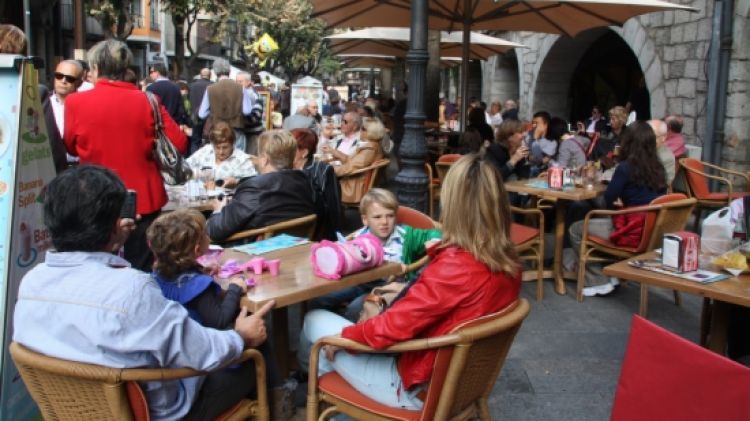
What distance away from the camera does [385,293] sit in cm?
292

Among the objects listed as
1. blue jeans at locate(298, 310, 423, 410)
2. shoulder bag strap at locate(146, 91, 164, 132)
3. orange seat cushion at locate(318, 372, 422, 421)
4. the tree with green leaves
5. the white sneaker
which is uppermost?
the tree with green leaves

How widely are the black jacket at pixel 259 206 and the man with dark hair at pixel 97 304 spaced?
1.57 m

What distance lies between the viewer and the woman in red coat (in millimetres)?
3568

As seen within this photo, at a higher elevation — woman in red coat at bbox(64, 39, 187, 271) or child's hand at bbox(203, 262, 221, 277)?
woman in red coat at bbox(64, 39, 187, 271)

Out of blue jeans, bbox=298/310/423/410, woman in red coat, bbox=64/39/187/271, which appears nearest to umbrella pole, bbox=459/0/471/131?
woman in red coat, bbox=64/39/187/271

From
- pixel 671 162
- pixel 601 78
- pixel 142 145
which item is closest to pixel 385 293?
pixel 142 145

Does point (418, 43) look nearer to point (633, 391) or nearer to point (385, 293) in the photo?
point (385, 293)

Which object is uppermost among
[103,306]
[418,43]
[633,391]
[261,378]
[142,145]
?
[418,43]

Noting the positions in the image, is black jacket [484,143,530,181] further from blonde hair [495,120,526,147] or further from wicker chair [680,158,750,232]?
wicker chair [680,158,750,232]

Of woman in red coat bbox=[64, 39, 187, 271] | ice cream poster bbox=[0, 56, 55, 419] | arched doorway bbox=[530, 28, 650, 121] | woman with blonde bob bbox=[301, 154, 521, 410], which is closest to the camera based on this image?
woman with blonde bob bbox=[301, 154, 521, 410]

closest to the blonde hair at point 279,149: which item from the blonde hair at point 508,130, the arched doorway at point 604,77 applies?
the blonde hair at point 508,130

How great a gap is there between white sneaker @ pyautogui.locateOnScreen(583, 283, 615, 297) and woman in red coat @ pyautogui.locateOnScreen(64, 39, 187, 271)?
3089mm

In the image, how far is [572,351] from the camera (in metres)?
4.02

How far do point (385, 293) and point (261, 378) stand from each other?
2.38 ft
